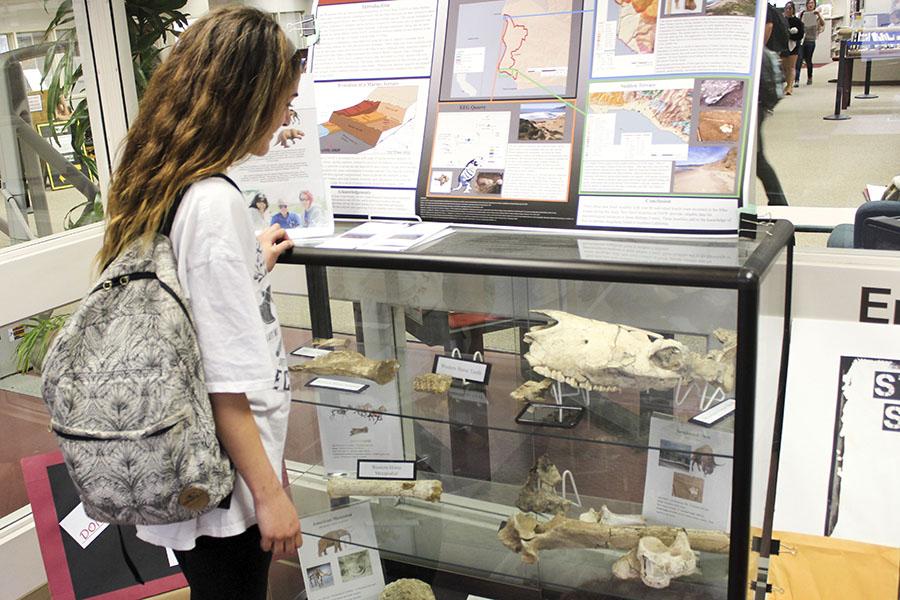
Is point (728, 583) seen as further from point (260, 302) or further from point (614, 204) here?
point (260, 302)

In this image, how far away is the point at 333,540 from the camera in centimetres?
236

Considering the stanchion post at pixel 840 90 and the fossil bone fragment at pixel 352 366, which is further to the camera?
the stanchion post at pixel 840 90

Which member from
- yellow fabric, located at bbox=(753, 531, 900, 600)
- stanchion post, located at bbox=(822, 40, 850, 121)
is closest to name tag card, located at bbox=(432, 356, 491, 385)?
yellow fabric, located at bbox=(753, 531, 900, 600)

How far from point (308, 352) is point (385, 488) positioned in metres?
0.42

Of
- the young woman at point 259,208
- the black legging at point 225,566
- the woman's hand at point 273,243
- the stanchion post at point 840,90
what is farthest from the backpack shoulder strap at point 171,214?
the stanchion post at point 840,90

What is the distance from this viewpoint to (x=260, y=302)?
5.08 feet

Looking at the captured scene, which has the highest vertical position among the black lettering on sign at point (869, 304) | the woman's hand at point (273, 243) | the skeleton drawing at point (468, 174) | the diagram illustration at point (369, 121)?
the diagram illustration at point (369, 121)

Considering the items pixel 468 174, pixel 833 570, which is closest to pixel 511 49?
pixel 468 174

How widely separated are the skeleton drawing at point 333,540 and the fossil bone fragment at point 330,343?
515 mm

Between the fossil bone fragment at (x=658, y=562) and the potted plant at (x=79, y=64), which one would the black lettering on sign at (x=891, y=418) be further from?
the potted plant at (x=79, y=64)

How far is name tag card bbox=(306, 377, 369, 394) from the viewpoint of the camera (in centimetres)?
220

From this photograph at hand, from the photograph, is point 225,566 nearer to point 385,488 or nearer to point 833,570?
point 385,488

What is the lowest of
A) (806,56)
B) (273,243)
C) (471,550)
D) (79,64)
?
(471,550)

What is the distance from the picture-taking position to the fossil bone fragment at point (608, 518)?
1.92 metres
